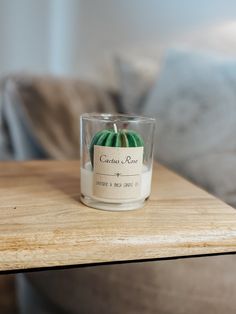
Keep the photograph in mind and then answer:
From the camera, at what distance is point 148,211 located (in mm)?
480

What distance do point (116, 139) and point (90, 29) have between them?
4.44ft

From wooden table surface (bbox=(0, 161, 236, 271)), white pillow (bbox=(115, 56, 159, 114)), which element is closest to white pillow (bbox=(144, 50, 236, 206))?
white pillow (bbox=(115, 56, 159, 114))

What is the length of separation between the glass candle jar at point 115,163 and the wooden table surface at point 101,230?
0.02 m

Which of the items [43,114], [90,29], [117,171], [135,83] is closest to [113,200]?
[117,171]

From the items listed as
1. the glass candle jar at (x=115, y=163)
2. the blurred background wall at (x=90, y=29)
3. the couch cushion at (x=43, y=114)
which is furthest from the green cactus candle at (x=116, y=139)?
the blurred background wall at (x=90, y=29)

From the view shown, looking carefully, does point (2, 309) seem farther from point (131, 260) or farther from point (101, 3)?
point (101, 3)

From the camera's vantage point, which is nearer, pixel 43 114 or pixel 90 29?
pixel 43 114

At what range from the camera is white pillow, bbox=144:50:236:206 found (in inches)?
32.4

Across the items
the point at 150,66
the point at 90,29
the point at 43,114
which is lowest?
the point at 43,114

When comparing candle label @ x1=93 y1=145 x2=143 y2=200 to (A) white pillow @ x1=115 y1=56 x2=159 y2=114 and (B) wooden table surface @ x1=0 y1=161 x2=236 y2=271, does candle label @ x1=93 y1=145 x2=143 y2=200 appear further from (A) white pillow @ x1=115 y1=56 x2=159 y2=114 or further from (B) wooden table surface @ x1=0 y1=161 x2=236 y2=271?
(A) white pillow @ x1=115 y1=56 x2=159 y2=114

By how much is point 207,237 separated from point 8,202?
251 millimetres

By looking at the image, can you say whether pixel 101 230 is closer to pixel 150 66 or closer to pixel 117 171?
pixel 117 171

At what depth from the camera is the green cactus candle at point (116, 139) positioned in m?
0.47

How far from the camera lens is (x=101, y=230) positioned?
1.36 feet
